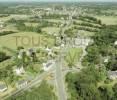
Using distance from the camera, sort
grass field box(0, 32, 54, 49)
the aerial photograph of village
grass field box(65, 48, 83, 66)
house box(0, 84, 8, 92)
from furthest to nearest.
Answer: grass field box(0, 32, 54, 49) → grass field box(65, 48, 83, 66) → house box(0, 84, 8, 92) → the aerial photograph of village

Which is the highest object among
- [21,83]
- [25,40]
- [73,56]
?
[21,83]

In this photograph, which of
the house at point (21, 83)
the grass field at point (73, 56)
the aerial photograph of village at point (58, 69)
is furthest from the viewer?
the grass field at point (73, 56)

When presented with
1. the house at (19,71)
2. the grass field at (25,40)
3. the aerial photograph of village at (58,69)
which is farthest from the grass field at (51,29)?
the house at (19,71)

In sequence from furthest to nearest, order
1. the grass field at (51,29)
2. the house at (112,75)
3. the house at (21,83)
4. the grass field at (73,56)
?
the grass field at (51,29), the grass field at (73,56), the house at (112,75), the house at (21,83)

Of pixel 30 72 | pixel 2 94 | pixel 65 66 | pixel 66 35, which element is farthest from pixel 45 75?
pixel 66 35

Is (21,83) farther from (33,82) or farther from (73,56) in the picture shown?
(73,56)

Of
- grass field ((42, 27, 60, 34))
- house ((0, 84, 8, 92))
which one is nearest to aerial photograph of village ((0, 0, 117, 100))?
house ((0, 84, 8, 92))

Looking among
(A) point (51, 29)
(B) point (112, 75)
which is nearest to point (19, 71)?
(B) point (112, 75)

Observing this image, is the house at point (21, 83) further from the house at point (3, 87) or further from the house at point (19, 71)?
the house at point (19, 71)

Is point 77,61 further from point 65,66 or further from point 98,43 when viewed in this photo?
point 98,43

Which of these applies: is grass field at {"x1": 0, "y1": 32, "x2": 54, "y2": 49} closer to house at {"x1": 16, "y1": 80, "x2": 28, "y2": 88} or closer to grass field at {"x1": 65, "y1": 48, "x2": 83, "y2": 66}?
grass field at {"x1": 65, "y1": 48, "x2": 83, "y2": 66}

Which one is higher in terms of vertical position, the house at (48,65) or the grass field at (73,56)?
the house at (48,65)
